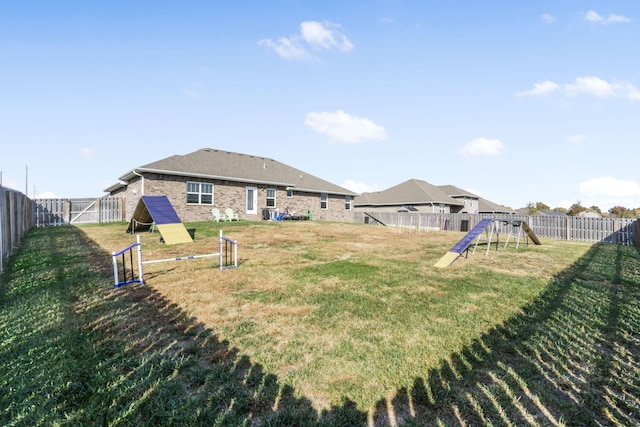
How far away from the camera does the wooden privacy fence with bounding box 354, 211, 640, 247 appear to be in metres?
19.8

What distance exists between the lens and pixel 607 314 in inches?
207

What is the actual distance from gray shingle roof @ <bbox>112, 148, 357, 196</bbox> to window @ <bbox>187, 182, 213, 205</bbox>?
0.78 m

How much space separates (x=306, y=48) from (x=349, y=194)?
51.7ft

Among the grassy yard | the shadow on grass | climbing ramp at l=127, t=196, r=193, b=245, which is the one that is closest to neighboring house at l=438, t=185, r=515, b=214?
the grassy yard

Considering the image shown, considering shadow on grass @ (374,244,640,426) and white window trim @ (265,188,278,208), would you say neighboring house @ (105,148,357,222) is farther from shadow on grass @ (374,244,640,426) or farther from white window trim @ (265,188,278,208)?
shadow on grass @ (374,244,640,426)

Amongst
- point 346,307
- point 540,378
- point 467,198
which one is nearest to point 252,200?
point 346,307

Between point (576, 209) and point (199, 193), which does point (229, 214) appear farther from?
point (576, 209)

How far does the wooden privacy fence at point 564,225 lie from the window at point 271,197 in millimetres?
12916

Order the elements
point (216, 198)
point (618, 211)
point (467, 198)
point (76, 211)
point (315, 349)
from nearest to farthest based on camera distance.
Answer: point (315, 349), point (216, 198), point (76, 211), point (467, 198), point (618, 211)

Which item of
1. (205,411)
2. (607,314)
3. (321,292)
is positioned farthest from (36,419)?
(607,314)

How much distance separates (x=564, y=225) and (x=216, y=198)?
2600 centimetres

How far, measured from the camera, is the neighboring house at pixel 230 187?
19922 millimetres

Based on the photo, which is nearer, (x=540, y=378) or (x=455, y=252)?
(x=540, y=378)

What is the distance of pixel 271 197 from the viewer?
2553cm
